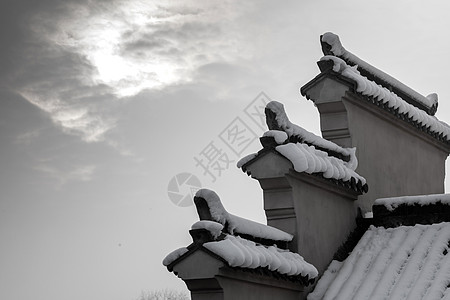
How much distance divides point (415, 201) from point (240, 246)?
3520 millimetres

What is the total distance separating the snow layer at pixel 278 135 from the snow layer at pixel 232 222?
98cm

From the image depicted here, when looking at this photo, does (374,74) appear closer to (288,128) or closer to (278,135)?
(288,128)

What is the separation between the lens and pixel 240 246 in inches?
346

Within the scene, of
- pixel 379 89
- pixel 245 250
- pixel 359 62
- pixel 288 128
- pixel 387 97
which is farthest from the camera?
pixel 359 62

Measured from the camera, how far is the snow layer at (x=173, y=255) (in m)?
8.76

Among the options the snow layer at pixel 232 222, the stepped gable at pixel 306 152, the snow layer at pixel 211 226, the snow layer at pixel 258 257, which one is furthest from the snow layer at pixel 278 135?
the snow layer at pixel 211 226

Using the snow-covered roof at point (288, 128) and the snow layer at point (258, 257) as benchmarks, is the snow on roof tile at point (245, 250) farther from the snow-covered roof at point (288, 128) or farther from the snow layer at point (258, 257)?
the snow-covered roof at point (288, 128)

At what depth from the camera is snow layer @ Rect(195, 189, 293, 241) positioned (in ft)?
29.5

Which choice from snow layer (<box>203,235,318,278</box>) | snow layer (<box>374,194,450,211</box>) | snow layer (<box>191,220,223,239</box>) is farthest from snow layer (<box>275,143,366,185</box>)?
snow layer (<box>191,220,223,239</box>)

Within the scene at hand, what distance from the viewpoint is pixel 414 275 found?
10.1 m

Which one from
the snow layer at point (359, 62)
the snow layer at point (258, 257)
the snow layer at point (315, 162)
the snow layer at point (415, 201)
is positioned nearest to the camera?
the snow layer at point (258, 257)

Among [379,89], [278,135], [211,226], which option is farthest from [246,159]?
[379,89]

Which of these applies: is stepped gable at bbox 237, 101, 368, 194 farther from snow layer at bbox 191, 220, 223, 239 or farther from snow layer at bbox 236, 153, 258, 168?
snow layer at bbox 191, 220, 223, 239

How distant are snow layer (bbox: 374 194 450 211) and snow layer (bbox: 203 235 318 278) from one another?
6.69ft
